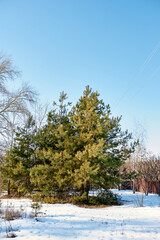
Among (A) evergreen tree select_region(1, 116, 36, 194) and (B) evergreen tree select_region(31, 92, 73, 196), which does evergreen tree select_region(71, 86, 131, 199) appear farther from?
(A) evergreen tree select_region(1, 116, 36, 194)

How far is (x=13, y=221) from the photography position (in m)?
6.36

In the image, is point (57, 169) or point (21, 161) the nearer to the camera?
point (57, 169)

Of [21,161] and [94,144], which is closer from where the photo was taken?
[94,144]

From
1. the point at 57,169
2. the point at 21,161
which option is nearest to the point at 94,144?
the point at 57,169

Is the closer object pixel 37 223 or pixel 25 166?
pixel 37 223

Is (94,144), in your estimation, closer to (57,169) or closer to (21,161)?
(57,169)

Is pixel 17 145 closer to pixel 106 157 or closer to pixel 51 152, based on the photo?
pixel 51 152

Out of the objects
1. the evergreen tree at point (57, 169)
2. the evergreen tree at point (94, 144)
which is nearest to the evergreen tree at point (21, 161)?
the evergreen tree at point (57, 169)

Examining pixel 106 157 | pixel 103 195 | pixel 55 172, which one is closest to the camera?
pixel 106 157

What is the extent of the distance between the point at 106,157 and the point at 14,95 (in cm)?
768

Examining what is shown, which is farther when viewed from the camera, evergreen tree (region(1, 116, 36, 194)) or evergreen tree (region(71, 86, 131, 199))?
evergreen tree (region(1, 116, 36, 194))

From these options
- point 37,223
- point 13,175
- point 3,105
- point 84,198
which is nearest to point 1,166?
point 13,175

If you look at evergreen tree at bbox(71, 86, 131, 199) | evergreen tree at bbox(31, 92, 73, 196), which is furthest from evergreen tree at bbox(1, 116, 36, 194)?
→ evergreen tree at bbox(71, 86, 131, 199)

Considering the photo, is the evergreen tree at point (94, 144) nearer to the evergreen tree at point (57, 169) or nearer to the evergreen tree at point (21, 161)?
the evergreen tree at point (57, 169)
